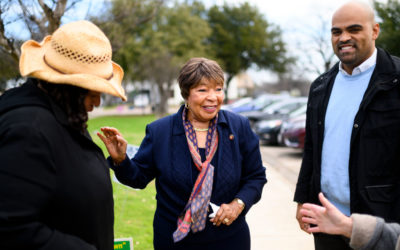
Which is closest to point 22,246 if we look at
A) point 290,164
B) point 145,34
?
point 290,164

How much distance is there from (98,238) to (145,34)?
28616mm

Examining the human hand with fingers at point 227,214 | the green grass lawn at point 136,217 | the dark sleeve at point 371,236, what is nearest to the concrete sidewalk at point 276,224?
the green grass lawn at point 136,217

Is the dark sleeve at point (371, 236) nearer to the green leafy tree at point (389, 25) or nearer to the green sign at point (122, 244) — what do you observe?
the green sign at point (122, 244)

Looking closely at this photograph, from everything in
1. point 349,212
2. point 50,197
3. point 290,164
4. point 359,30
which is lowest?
point 290,164

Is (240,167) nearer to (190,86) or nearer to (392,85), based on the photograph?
(190,86)

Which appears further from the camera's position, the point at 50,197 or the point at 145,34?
the point at 145,34

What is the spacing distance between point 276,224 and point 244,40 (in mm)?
40123

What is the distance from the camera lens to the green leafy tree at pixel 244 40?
43.7m

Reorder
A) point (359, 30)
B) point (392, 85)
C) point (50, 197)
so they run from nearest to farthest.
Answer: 1. point (50, 197)
2. point (392, 85)
3. point (359, 30)

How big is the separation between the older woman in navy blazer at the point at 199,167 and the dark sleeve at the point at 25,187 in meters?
0.89

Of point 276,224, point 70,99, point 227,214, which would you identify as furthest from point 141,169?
point 276,224

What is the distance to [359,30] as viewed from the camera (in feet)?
8.00

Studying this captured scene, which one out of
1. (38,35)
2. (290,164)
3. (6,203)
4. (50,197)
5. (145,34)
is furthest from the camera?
(145,34)

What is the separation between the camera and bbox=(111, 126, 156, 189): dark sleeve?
2562 millimetres
